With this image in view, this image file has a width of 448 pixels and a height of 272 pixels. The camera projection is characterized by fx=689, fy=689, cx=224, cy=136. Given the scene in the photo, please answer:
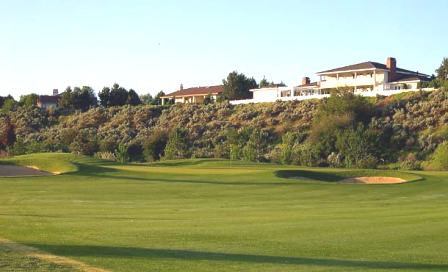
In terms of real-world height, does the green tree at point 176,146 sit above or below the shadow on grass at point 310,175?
above

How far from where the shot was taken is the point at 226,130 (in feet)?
257

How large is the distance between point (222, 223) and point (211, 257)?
5.21 metres

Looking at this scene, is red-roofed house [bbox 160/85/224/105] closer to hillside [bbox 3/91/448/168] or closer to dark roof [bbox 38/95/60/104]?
dark roof [bbox 38/95/60/104]

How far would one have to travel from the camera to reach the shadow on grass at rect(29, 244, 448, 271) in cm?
1249

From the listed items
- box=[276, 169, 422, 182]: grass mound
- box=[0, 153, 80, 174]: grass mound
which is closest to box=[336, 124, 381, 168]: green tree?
box=[276, 169, 422, 182]: grass mound

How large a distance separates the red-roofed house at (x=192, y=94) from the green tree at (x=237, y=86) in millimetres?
3841

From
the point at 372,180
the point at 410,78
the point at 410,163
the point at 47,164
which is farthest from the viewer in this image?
the point at 410,78

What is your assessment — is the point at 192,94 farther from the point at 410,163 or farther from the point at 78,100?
the point at 410,163

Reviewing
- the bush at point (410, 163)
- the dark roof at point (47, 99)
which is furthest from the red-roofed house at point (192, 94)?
the bush at point (410, 163)

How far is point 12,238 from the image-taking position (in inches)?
582

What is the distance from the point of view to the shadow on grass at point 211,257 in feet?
41.0

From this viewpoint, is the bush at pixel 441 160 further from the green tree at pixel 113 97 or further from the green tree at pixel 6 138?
the green tree at pixel 113 97

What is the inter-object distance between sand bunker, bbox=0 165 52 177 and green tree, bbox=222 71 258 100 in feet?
260

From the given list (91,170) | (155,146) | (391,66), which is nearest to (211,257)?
(91,170)
